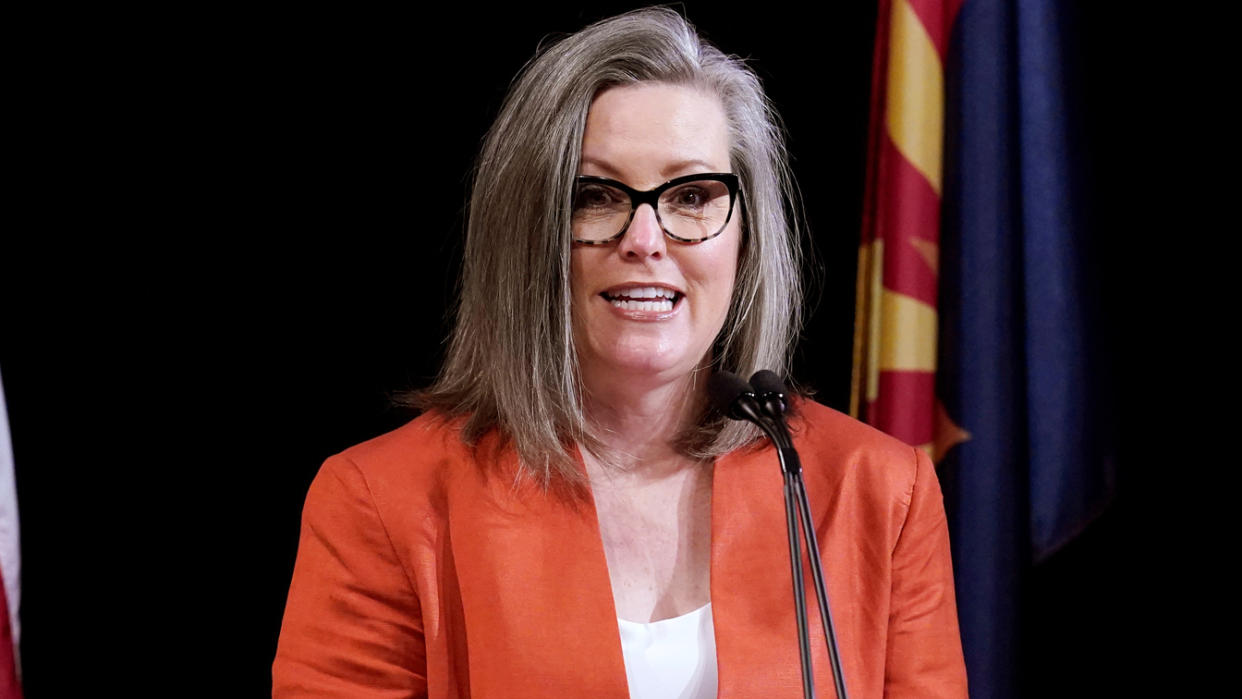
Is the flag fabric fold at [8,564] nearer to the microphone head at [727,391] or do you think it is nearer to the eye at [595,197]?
the eye at [595,197]

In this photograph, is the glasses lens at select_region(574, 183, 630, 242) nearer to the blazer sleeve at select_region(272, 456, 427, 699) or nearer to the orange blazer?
the orange blazer

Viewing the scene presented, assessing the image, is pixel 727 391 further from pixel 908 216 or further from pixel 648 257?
pixel 908 216

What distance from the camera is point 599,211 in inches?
52.9

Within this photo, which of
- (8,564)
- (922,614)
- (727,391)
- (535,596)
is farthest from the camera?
(8,564)

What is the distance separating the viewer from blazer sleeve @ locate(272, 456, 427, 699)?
129cm

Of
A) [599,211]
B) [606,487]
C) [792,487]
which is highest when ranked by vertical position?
[599,211]

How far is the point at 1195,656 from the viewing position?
6.12ft

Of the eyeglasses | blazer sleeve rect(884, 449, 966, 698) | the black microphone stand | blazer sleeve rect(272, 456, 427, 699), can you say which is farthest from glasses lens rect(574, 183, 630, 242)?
blazer sleeve rect(884, 449, 966, 698)

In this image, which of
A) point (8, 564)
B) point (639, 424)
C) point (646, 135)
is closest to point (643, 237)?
point (646, 135)

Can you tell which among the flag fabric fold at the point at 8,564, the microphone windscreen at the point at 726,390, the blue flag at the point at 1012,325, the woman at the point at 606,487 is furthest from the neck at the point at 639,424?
the flag fabric fold at the point at 8,564

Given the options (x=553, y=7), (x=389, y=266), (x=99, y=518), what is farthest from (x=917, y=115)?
(x=99, y=518)

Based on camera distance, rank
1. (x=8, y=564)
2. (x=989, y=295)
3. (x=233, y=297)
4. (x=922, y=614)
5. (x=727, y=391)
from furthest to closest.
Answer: (x=989, y=295)
(x=233, y=297)
(x=8, y=564)
(x=922, y=614)
(x=727, y=391)

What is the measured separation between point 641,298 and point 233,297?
79cm

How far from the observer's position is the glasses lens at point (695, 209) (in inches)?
52.7
